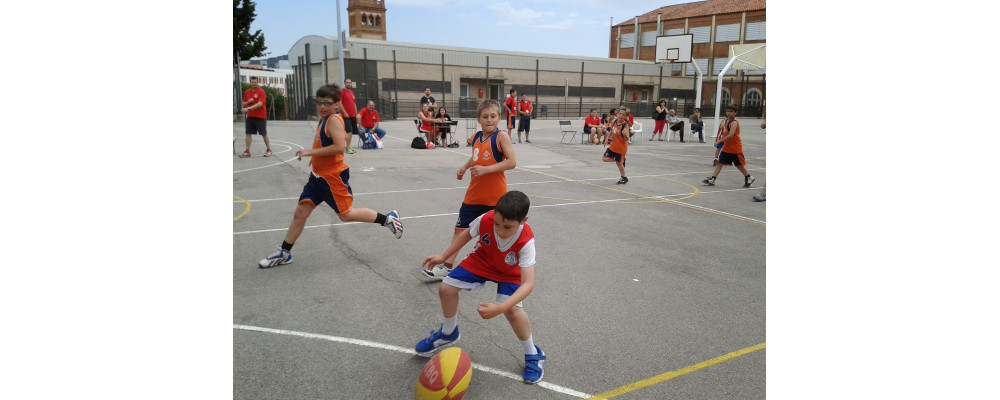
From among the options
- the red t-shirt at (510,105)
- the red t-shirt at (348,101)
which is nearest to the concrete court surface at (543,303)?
the red t-shirt at (348,101)

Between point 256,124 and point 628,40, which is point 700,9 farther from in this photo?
point 256,124

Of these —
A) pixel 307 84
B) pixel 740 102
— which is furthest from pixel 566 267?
pixel 740 102

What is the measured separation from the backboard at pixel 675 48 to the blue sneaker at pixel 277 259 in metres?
28.7

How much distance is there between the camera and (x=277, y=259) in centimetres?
570

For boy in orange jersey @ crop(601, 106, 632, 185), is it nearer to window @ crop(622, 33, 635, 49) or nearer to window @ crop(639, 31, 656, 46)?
window @ crop(639, 31, 656, 46)

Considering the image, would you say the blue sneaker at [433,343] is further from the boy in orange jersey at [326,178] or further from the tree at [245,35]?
the tree at [245,35]

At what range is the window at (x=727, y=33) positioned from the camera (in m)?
57.1

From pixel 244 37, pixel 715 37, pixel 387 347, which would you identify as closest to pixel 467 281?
pixel 387 347

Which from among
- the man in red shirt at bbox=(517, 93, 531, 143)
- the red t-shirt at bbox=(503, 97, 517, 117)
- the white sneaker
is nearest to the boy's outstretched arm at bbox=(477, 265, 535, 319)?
the white sneaker

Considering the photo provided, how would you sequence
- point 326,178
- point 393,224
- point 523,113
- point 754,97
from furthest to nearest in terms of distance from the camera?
point 754,97 < point 523,113 < point 393,224 < point 326,178

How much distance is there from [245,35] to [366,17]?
4317 centimetres

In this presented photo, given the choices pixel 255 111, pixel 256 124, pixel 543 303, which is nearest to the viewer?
pixel 543 303

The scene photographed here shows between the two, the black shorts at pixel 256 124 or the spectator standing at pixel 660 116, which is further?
the spectator standing at pixel 660 116

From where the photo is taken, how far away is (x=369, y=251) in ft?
20.5
